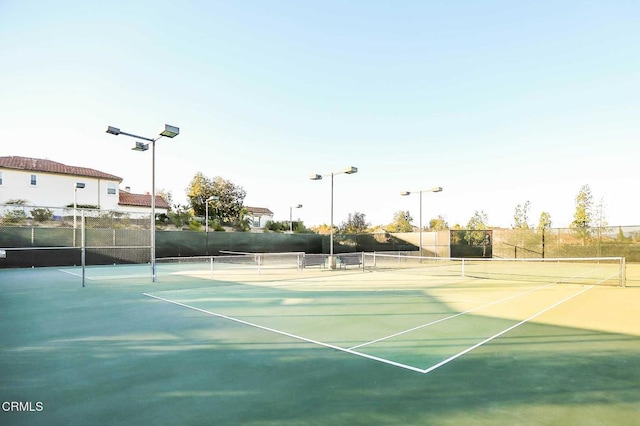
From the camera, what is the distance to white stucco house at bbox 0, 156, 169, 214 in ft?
123

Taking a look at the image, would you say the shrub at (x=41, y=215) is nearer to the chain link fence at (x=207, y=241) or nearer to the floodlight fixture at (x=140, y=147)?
the chain link fence at (x=207, y=241)

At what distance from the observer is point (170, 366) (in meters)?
4.78

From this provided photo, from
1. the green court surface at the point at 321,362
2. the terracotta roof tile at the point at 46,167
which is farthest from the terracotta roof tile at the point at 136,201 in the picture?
the green court surface at the point at 321,362

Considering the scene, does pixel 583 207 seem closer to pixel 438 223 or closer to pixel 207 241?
pixel 438 223

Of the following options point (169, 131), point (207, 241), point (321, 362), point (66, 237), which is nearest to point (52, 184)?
point (66, 237)

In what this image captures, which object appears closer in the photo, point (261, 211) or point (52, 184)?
point (52, 184)

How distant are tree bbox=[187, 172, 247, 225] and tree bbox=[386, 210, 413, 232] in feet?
74.9

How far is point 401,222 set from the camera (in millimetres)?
57375

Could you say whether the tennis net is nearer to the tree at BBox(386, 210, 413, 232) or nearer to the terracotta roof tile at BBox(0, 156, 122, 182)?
the tree at BBox(386, 210, 413, 232)

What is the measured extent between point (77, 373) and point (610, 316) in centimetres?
1002

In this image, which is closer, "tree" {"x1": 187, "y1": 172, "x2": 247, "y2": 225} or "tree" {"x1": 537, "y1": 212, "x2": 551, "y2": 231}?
"tree" {"x1": 537, "y1": 212, "x2": 551, "y2": 231}

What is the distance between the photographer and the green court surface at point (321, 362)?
11.6 ft

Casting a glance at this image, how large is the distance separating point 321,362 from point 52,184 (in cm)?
4657

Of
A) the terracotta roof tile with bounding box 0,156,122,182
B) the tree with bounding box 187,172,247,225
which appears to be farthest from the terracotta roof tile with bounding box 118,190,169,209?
the tree with bounding box 187,172,247,225
